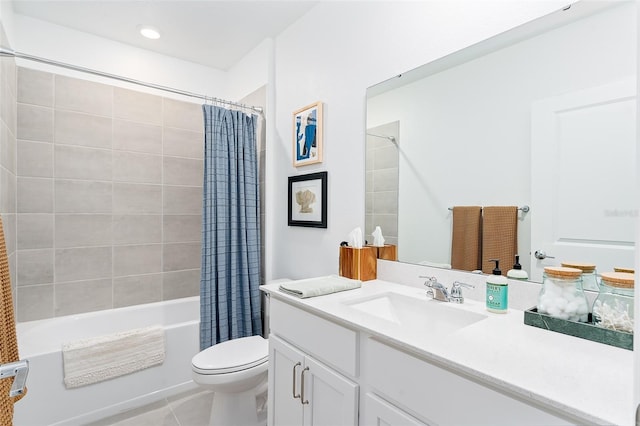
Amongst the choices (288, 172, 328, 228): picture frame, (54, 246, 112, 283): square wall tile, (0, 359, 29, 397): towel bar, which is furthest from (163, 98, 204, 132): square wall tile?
(0, 359, 29, 397): towel bar

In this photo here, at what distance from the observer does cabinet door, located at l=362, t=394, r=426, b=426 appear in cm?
90

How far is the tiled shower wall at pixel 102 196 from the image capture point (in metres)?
2.32

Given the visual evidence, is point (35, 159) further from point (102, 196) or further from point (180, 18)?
point (180, 18)

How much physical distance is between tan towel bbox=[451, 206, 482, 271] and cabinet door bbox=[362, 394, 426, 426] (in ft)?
2.17

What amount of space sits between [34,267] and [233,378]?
5.79 ft

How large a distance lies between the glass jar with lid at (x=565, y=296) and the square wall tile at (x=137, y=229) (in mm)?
2769

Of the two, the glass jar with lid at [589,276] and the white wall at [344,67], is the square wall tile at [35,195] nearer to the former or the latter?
the white wall at [344,67]

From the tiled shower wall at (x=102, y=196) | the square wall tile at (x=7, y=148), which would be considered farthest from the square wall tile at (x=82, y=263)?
the square wall tile at (x=7, y=148)

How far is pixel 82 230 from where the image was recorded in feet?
8.23

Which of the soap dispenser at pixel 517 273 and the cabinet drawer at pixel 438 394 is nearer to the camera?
the cabinet drawer at pixel 438 394

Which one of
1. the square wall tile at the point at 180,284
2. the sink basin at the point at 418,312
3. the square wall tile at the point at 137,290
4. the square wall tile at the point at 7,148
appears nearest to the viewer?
the sink basin at the point at 418,312

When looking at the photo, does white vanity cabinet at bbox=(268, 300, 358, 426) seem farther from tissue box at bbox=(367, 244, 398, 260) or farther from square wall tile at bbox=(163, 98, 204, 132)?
square wall tile at bbox=(163, 98, 204, 132)

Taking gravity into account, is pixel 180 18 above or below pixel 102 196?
above

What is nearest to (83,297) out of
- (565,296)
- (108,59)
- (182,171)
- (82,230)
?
(82,230)
